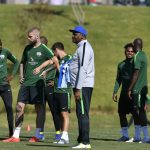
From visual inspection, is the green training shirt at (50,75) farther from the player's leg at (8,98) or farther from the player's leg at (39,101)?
the player's leg at (8,98)

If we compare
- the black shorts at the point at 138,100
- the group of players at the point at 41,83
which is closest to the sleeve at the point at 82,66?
the group of players at the point at 41,83

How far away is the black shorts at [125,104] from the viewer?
1825 cm

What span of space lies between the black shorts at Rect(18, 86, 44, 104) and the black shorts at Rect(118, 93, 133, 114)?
190cm

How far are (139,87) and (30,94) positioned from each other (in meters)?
2.27

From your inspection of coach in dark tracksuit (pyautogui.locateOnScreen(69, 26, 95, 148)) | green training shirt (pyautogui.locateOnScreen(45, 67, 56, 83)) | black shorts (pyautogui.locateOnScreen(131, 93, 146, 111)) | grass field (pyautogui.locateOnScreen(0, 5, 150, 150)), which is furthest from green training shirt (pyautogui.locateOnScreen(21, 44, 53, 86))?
grass field (pyautogui.locateOnScreen(0, 5, 150, 150))

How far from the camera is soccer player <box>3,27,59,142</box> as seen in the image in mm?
17172

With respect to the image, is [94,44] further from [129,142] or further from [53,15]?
[129,142]

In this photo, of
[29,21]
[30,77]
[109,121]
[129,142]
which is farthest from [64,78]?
[29,21]

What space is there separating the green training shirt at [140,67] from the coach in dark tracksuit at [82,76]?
2125mm

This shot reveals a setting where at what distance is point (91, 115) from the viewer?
30562 mm

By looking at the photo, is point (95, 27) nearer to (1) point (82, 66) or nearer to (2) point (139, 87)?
(2) point (139, 87)

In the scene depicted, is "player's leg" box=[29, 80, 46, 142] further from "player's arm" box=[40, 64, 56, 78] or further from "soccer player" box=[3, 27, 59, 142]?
"player's arm" box=[40, 64, 56, 78]

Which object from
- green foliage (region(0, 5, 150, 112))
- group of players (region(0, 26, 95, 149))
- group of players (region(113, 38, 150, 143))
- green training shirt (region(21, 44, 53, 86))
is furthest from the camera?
green foliage (region(0, 5, 150, 112))

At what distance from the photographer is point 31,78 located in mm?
17219
